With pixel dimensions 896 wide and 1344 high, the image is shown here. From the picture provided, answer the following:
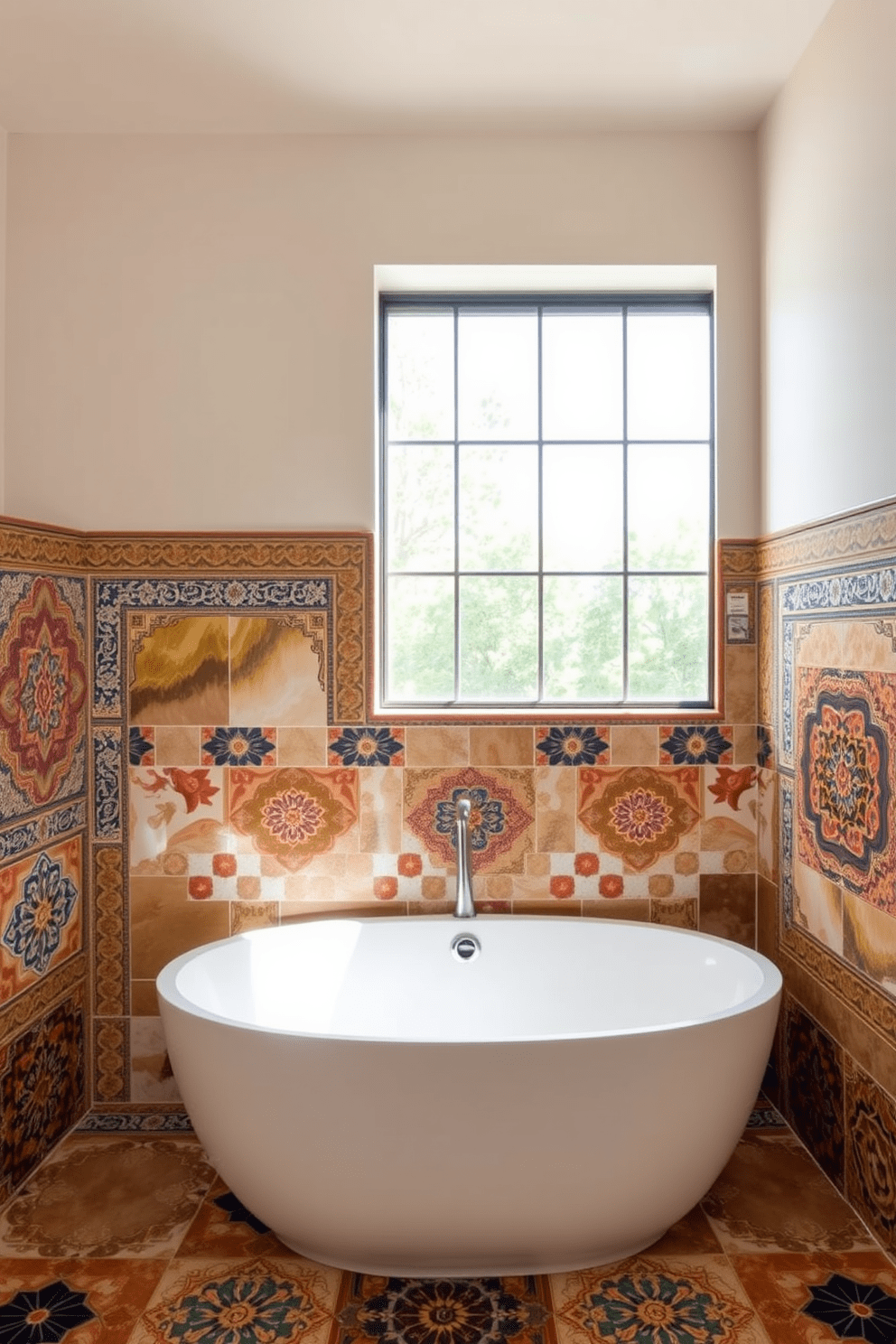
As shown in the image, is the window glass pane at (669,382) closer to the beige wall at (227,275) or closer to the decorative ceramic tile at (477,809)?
the beige wall at (227,275)

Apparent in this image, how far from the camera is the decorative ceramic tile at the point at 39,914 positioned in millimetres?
2172

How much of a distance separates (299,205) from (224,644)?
1.21m

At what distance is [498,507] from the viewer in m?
2.76

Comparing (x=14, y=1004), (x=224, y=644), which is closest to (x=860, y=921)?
(x=224, y=644)

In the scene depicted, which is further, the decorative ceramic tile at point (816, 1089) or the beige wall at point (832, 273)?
the decorative ceramic tile at point (816, 1089)

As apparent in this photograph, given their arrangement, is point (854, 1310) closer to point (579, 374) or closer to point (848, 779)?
point (848, 779)

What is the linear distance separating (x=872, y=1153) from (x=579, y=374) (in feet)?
6.89

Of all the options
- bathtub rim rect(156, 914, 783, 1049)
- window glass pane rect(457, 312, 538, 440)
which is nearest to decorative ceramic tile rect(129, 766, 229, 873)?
bathtub rim rect(156, 914, 783, 1049)

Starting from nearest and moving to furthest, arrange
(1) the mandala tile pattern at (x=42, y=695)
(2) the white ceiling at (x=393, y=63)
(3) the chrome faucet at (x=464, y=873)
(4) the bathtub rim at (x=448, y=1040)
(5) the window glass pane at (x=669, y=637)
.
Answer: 1. (4) the bathtub rim at (x=448, y=1040)
2. (2) the white ceiling at (x=393, y=63)
3. (1) the mandala tile pattern at (x=42, y=695)
4. (3) the chrome faucet at (x=464, y=873)
5. (5) the window glass pane at (x=669, y=637)

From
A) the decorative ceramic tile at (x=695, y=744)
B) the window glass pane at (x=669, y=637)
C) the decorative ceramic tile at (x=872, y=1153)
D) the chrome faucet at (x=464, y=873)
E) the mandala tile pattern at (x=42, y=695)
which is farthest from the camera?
the window glass pane at (x=669, y=637)

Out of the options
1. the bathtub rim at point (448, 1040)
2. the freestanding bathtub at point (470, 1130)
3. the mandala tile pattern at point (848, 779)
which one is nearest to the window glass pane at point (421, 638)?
the bathtub rim at point (448, 1040)

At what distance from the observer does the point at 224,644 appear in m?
2.54

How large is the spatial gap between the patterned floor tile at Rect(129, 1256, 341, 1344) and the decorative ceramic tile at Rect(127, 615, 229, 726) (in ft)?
4.15

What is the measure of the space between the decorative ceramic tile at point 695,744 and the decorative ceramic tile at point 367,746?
0.72 meters
